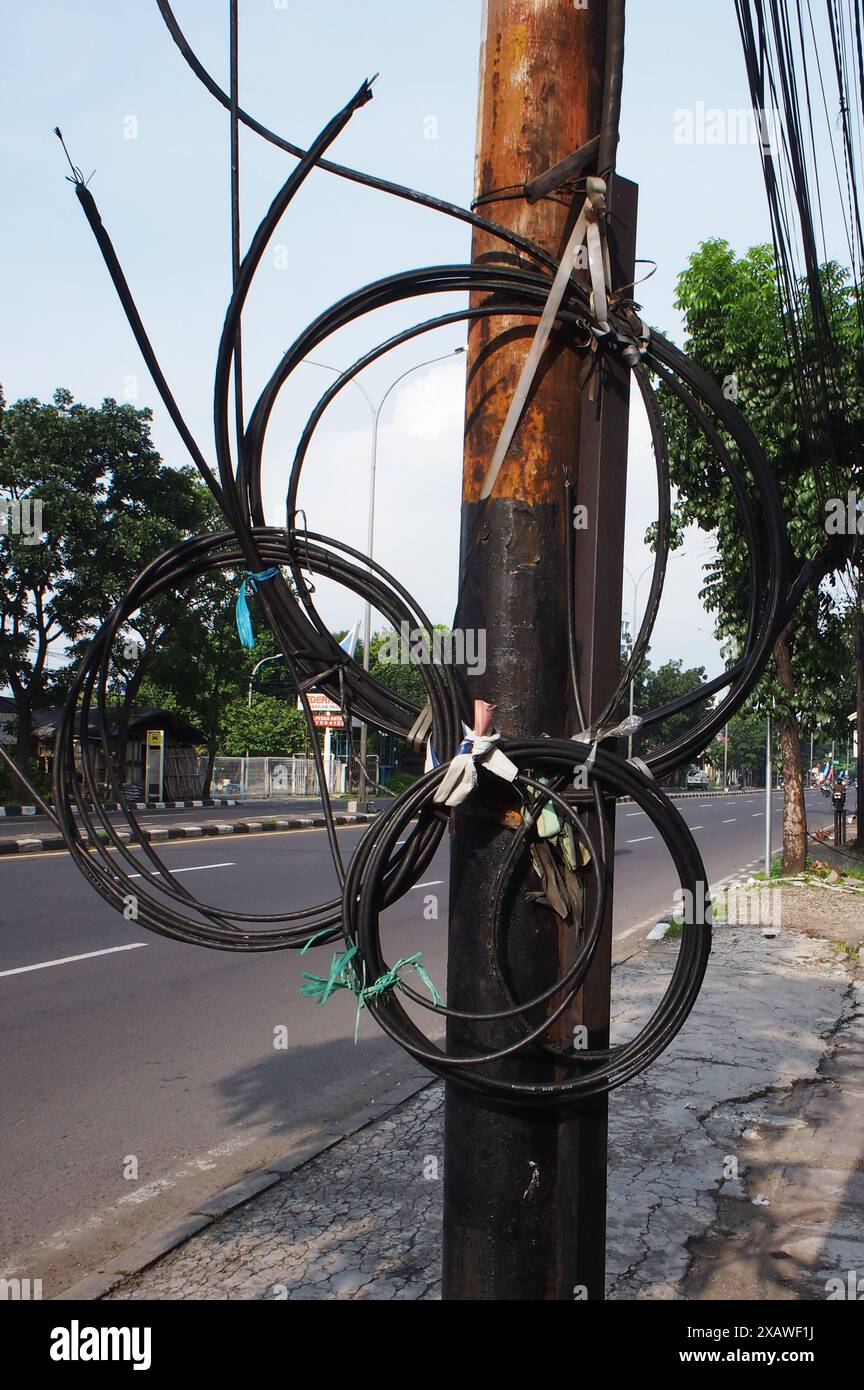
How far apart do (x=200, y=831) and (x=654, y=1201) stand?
17231 mm

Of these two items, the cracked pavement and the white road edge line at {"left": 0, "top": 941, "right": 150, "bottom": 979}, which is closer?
the cracked pavement

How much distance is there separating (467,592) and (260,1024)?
5.09 metres

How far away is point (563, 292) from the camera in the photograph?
6.36 feet

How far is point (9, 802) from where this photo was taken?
25.8 meters

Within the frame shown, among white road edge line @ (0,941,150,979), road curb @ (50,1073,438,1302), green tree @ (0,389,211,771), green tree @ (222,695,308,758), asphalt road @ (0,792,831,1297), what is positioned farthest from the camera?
green tree @ (222,695,308,758)

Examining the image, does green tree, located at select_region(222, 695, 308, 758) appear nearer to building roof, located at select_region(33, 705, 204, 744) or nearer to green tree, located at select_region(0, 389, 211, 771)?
building roof, located at select_region(33, 705, 204, 744)

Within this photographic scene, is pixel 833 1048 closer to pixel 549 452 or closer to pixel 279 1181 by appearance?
pixel 279 1181

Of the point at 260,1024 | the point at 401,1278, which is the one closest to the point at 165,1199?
the point at 401,1278

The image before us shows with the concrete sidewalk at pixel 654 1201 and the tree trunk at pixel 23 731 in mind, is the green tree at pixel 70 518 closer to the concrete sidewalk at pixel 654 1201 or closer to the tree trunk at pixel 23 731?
the tree trunk at pixel 23 731

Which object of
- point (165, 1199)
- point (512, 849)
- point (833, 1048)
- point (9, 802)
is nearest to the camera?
point (512, 849)

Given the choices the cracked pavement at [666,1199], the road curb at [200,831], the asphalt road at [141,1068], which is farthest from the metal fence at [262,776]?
the cracked pavement at [666,1199]

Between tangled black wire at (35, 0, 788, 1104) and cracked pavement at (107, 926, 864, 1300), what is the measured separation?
1.29ft

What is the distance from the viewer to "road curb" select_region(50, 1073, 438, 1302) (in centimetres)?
337

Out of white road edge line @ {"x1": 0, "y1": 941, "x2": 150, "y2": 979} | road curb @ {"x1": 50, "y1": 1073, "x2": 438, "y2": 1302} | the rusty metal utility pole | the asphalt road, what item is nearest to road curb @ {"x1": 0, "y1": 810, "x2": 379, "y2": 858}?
the asphalt road
